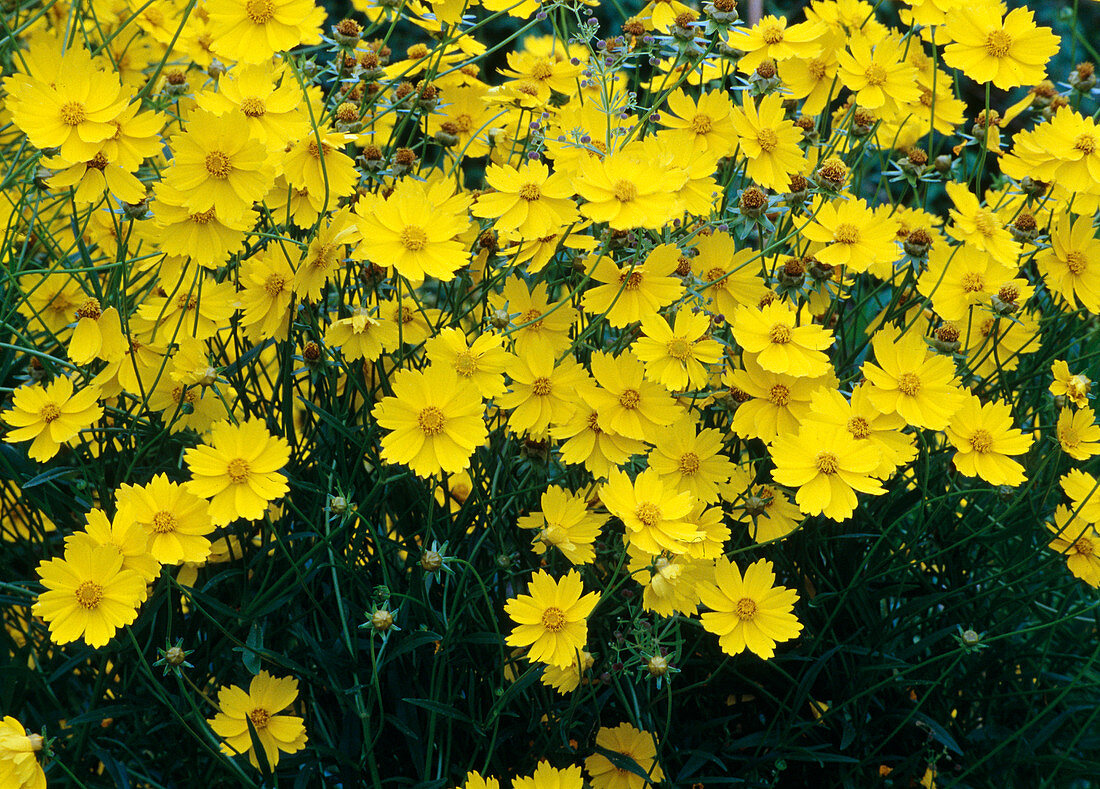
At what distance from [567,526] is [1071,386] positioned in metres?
0.63

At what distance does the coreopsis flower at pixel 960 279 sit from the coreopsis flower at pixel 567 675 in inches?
22.8

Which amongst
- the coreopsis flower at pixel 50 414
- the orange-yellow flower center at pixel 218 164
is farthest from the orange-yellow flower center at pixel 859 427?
the coreopsis flower at pixel 50 414

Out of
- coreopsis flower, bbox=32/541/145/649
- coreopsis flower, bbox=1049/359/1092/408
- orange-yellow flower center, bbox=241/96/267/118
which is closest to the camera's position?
coreopsis flower, bbox=32/541/145/649

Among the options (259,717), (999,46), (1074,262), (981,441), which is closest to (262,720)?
(259,717)

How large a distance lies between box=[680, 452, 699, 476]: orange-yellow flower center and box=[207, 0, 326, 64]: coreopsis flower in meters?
0.60

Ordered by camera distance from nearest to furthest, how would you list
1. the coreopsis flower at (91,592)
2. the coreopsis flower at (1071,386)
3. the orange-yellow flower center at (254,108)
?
the coreopsis flower at (91,592)
the orange-yellow flower center at (254,108)
the coreopsis flower at (1071,386)

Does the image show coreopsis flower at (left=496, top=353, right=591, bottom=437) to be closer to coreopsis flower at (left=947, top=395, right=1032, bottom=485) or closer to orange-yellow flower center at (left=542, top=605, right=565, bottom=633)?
orange-yellow flower center at (left=542, top=605, right=565, bottom=633)

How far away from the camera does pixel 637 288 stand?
1096 millimetres

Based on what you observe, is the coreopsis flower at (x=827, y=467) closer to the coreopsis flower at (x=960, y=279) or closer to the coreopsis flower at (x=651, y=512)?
the coreopsis flower at (x=651, y=512)

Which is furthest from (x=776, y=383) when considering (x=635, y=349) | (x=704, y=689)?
(x=704, y=689)

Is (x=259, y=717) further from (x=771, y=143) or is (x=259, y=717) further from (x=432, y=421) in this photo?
(x=771, y=143)

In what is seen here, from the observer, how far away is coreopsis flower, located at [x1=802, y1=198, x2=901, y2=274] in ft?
3.79

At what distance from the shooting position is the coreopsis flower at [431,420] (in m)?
1.00

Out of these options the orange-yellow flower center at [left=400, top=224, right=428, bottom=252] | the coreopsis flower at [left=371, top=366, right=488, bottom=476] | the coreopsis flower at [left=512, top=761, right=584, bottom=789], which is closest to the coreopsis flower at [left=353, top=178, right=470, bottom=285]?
the orange-yellow flower center at [left=400, top=224, right=428, bottom=252]
